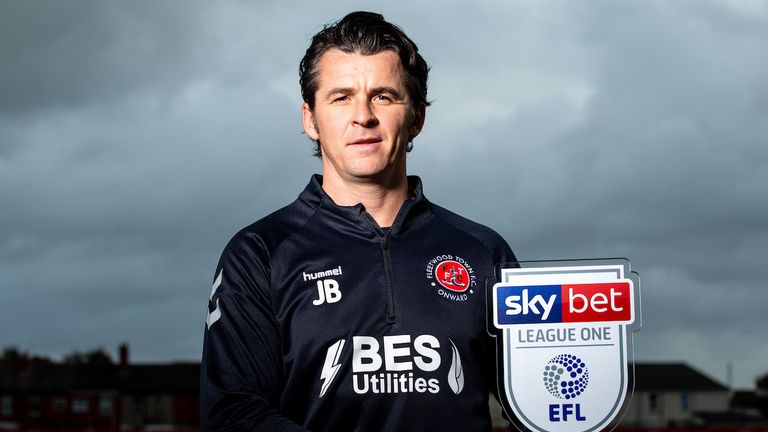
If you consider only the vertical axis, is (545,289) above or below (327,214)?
below

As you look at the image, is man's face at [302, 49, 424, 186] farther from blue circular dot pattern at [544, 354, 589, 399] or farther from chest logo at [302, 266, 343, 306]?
blue circular dot pattern at [544, 354, 589, 399]

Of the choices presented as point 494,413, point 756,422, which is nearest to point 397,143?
point 494,413

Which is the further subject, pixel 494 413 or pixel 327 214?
pixel 494 413

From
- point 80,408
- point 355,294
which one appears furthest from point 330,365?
point 80,408

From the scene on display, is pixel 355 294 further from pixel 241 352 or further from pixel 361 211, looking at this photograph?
pixel 241 352

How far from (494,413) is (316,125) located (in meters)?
1.63

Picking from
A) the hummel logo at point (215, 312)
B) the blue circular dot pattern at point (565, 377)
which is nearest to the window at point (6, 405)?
the hummel logo at point (215, 312)

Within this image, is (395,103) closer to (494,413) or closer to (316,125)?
(316,125)

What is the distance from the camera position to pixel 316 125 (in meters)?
3.94

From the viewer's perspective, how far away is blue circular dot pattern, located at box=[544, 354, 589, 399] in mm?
3682

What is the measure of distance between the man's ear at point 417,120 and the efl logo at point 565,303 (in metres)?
0.70

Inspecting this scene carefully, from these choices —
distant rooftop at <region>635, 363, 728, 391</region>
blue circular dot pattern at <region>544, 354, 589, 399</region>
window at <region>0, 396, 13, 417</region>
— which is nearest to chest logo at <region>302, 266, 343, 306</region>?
blue circular dot pattern at <region>544, 354, 589, 399</region>

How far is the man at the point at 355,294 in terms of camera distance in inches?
142

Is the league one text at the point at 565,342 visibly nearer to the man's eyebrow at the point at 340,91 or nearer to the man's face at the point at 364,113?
the man's face at the point at 364,113
